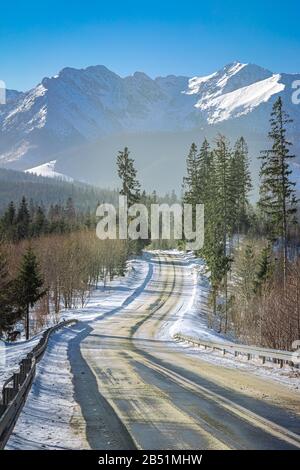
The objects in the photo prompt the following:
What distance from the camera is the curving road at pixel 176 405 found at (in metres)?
8.56

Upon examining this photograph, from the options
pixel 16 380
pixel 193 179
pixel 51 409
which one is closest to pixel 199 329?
pixel 51 409

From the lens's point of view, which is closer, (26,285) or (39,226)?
(26,285)

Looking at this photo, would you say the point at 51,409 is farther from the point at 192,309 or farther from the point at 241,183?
the point at 241,183

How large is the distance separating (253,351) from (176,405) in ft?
29.7

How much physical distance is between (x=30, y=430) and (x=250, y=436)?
4049 mm

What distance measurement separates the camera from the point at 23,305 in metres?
47.2

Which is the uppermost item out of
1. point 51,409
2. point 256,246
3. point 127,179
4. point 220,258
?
point 127,179

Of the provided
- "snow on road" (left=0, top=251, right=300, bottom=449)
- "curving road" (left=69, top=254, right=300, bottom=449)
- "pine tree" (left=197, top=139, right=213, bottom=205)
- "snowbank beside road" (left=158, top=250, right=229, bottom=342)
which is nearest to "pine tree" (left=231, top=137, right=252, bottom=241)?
"pine tree" (left=197, top=139, right=213, bottom=205)

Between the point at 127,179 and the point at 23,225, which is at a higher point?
the point at 127,179

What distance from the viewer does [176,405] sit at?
11422mm

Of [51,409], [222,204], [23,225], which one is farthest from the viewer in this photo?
[23,225]

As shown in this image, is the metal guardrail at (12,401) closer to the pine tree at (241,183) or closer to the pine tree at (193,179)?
the pine tree at (193,179)

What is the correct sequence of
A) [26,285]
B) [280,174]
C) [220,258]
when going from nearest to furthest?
[280,174] → [26,285] → [220,258]

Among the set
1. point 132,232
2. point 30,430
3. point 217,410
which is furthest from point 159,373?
point 132,232
